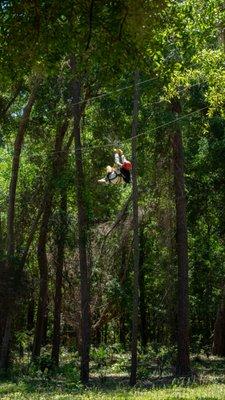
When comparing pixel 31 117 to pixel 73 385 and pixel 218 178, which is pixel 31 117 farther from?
pixel 73 385

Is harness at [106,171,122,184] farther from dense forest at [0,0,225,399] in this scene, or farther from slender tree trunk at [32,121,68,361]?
slender tree trunk at [32,121,68,361]

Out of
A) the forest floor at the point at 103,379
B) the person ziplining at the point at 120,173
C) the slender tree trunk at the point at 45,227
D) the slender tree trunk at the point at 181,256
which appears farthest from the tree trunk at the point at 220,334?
the person ziplining at the point at 120,173

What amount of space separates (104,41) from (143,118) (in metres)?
14.2

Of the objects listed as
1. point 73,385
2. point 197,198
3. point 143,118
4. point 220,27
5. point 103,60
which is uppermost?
point 143,118

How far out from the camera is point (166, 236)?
20922 mm

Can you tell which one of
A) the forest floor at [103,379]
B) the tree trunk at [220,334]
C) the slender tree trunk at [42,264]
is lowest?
the forest floor at [103,379]

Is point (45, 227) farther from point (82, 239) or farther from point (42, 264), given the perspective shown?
point (82, 239)

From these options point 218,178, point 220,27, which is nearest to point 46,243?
point 218,178

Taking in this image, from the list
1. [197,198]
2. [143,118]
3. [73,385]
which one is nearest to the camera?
[73,385]

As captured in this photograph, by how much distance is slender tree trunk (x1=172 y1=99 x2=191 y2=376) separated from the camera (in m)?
18.6

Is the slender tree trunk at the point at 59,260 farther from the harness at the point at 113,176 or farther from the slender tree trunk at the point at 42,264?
the harness at the point at 113,176

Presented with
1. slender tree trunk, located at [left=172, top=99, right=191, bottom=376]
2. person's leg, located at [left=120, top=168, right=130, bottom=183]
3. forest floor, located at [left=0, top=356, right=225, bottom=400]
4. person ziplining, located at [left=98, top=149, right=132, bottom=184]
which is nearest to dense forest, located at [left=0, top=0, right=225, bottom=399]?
slender tree trunk, located at [left=172, top=99, right=191, bottom=376]

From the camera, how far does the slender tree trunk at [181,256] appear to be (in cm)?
1864

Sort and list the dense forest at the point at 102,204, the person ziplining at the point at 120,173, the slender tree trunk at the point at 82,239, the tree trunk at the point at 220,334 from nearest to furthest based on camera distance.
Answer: the person ziplining at the point at 120,173 → the slender tree trunk at the point at 82,239 → the dense forest at the point at 102,204 → the tree trunk at the point at 220,334
